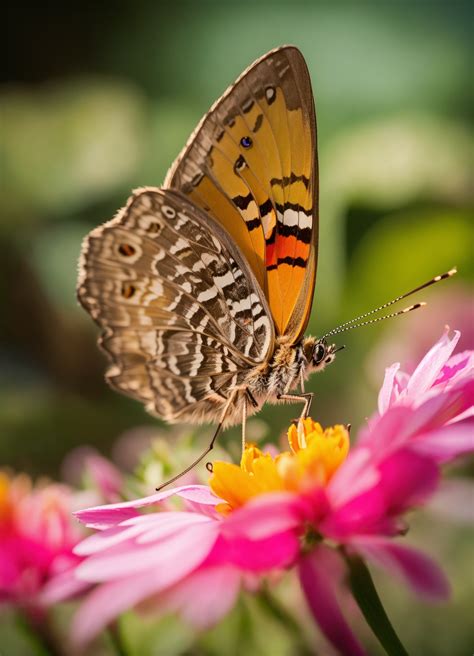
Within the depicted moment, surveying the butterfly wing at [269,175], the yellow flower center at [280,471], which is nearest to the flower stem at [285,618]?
the yellow flower center at [280,471]

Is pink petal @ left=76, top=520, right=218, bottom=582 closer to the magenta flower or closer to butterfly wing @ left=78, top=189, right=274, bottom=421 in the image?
the magenta flower

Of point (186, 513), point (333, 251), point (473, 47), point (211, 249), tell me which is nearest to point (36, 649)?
point (186, 513)

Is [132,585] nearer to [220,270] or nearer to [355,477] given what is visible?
[355,477]

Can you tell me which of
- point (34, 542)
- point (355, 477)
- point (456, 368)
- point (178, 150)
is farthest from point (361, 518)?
point (178, 150)

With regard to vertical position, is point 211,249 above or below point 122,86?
below

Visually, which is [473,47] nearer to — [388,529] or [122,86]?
[122,86]

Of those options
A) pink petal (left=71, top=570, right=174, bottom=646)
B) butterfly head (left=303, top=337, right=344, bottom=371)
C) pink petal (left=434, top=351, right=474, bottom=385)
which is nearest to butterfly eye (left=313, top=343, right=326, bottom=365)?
butterfly head (left=303, top=337, right=344, bottom=371)
